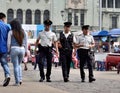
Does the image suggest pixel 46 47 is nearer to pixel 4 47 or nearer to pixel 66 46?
pixel 66 46

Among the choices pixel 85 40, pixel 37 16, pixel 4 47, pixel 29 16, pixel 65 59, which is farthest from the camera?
pixel 37 16

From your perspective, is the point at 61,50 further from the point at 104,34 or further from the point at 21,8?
the point at 21,8

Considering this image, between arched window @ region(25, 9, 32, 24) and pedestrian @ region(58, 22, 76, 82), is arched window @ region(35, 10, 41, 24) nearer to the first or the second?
arched window @ region(25, 9, 32, 24)

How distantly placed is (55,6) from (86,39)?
2458 inches

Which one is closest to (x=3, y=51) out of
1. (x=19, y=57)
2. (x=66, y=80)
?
(x=19, y=57)

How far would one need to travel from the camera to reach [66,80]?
51.9ft

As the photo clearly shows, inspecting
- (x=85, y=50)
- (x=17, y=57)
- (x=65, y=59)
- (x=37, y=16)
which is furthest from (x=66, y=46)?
(x=37, y=16)

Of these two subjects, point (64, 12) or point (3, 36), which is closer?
point (3, 36)

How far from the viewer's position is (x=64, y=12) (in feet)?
254

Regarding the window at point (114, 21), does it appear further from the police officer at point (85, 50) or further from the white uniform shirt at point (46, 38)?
the white uniform shirt at point (46, 38)

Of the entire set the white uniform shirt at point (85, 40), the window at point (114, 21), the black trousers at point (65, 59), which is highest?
the window at point (114, 21)

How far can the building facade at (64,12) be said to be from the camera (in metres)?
76.8

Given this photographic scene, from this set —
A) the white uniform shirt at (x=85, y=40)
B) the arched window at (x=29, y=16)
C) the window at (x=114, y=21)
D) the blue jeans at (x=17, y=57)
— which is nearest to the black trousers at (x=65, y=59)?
the white uniform shirt at (x=85, y=40)

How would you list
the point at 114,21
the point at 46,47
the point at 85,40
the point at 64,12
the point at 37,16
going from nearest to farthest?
the point at 46,47 < the point at 85,40 < the point at 64,12 < the point at 37,16 < the point at 114,21
